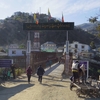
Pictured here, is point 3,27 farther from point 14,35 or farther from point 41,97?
point 41,97

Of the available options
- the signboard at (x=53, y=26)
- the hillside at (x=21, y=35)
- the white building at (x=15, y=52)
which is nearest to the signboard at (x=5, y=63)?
the signboard at (x=53, y=26)

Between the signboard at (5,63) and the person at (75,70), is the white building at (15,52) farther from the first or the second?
the person at (75,70)

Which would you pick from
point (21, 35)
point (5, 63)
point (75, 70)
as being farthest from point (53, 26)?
point (21, 35)

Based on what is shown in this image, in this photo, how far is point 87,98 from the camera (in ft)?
42.2

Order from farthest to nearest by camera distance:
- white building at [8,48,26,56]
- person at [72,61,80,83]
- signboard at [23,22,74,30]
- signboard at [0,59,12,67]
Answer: white building at [8,48,26,56]
signboard at [23,22,74,30]
signboard at [0,59,12,67]
person at [72,61,80,83]

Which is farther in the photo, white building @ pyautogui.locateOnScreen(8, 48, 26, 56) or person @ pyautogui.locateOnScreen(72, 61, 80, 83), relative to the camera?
white building @ pyautogui.locateOnScreen(8, 48, 26, 56)

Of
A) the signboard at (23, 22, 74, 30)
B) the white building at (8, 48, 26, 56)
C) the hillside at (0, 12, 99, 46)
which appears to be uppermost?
the hillside at (0, 12, 99, 46)

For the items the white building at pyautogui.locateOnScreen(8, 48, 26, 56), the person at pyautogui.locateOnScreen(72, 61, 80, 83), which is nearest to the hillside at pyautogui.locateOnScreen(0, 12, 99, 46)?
the white building at pyautogui.locateOnScreen(8, 48, 26, 56)

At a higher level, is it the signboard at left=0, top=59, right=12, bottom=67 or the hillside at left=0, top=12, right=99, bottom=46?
the hillside at left=0, top=12, right=99, bottom=46

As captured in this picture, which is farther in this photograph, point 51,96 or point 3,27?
point 3,27

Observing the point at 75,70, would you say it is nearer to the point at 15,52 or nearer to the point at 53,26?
the point at 53,26

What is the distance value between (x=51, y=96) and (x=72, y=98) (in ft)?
4.26

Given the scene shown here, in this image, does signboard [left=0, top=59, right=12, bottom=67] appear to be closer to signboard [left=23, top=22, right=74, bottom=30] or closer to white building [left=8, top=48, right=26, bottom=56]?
signboard [left=23, top=22, right=74, bottom=30]

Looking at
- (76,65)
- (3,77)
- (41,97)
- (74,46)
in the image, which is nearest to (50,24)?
(3,77)
